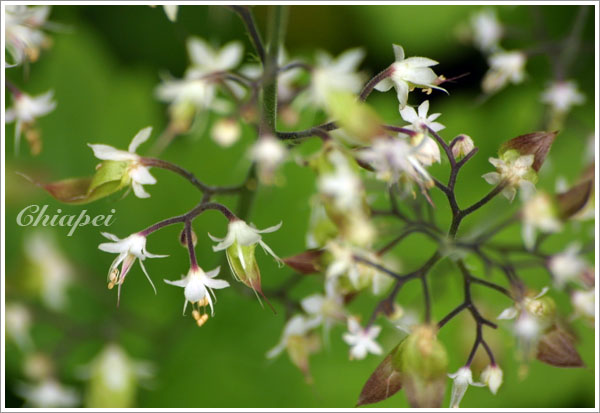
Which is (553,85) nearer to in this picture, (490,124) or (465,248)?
(490,124)

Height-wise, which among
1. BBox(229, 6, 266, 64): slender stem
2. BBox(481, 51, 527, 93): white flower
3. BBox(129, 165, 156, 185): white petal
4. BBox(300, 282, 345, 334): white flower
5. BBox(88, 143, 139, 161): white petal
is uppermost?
BBox(229, 6, 266, 64): slender stem

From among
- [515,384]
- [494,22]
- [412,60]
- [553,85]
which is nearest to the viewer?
[412,60]

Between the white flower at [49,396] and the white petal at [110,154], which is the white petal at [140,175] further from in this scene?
the white flower at [49,396]

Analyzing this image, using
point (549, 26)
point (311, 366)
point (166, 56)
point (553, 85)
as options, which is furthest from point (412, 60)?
point (549, 26)

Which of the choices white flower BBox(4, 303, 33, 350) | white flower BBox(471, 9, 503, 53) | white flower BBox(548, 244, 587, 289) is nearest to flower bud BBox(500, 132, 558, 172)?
white flower BBox(548, 244, 587, 289)

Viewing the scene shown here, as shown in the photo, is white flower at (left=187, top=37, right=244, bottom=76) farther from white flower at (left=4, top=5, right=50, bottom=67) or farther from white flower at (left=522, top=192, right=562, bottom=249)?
white flower at (left=522, top=192, right=562, bottom=249)

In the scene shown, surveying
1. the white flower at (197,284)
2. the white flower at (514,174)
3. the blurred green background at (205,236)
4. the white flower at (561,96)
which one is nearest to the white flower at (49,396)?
the blurred green background at (205,236)
